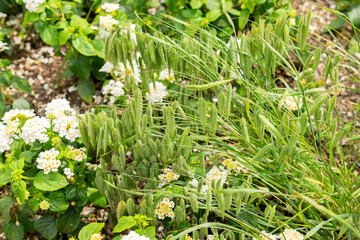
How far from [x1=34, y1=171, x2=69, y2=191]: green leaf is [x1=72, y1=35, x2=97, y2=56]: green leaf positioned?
0.80m

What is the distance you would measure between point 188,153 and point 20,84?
139 centimetres

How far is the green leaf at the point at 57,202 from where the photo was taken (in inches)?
65.3

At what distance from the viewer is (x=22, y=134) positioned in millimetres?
1688

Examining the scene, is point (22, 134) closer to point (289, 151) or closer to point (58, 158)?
point (58, 158)

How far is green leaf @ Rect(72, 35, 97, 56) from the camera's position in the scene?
219cm

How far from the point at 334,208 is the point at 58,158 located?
1137 millimetres

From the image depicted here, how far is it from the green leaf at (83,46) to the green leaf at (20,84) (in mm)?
450

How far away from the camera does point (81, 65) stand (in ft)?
7.75

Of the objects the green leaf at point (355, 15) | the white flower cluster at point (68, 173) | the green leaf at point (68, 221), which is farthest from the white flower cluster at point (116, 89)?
the green leaf at point (355, 15)

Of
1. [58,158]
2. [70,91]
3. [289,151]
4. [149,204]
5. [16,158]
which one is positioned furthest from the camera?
[70,91]

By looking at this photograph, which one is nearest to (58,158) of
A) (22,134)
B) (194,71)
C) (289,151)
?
(22,134)

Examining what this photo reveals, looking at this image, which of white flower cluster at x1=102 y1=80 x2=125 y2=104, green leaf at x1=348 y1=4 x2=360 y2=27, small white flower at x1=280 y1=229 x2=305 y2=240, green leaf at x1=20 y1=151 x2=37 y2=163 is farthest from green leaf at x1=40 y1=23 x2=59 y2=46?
green leaf at x1=348 y1=4 x2=360 y2=27

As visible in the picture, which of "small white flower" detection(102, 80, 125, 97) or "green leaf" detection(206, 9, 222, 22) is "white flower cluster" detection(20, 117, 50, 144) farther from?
"green leaf" detection(206, 9, 222, 22)

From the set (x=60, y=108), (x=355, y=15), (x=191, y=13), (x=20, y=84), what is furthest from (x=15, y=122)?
(x=355, y=15)
